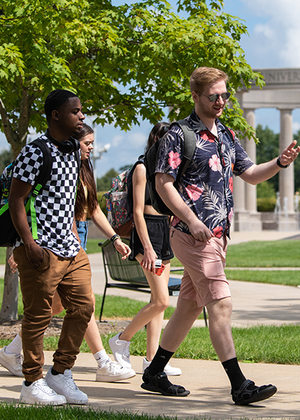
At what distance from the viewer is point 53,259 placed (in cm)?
359

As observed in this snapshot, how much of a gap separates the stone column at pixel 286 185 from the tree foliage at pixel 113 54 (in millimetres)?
42539

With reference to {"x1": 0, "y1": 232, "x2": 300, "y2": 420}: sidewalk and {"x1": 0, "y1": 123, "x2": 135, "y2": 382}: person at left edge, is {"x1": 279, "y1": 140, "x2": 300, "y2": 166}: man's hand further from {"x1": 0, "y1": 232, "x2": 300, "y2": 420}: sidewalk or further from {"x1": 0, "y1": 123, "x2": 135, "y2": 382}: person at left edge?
{"x1": 0, "y1": 232, "x2": 300, "y2": 420}: sidewalk

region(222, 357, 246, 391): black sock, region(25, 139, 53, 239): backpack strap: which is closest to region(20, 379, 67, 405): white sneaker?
region(25, 139, 53, 239): backpack strap

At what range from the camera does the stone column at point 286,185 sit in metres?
49.8

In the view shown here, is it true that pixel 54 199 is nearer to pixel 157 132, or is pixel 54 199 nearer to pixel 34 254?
pixel 34 254

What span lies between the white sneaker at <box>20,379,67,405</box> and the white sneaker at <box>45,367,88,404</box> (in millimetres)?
56

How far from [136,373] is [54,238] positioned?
5.35ft

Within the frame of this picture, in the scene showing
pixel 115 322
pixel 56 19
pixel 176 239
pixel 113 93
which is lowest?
pixel 115 322

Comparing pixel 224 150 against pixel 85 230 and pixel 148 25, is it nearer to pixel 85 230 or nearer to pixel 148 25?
pixel 85 230

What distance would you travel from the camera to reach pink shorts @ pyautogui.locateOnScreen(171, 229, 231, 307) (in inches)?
142

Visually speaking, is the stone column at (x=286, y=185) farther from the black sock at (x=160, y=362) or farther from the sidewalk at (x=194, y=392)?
the black sock at (x=160, y=362)

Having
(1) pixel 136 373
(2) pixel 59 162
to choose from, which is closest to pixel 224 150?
(2) pixel 59 162

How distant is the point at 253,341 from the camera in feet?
18.8

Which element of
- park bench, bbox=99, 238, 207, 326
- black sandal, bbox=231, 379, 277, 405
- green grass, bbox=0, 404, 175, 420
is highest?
park bench, bbox=99, 238, 207, 326
